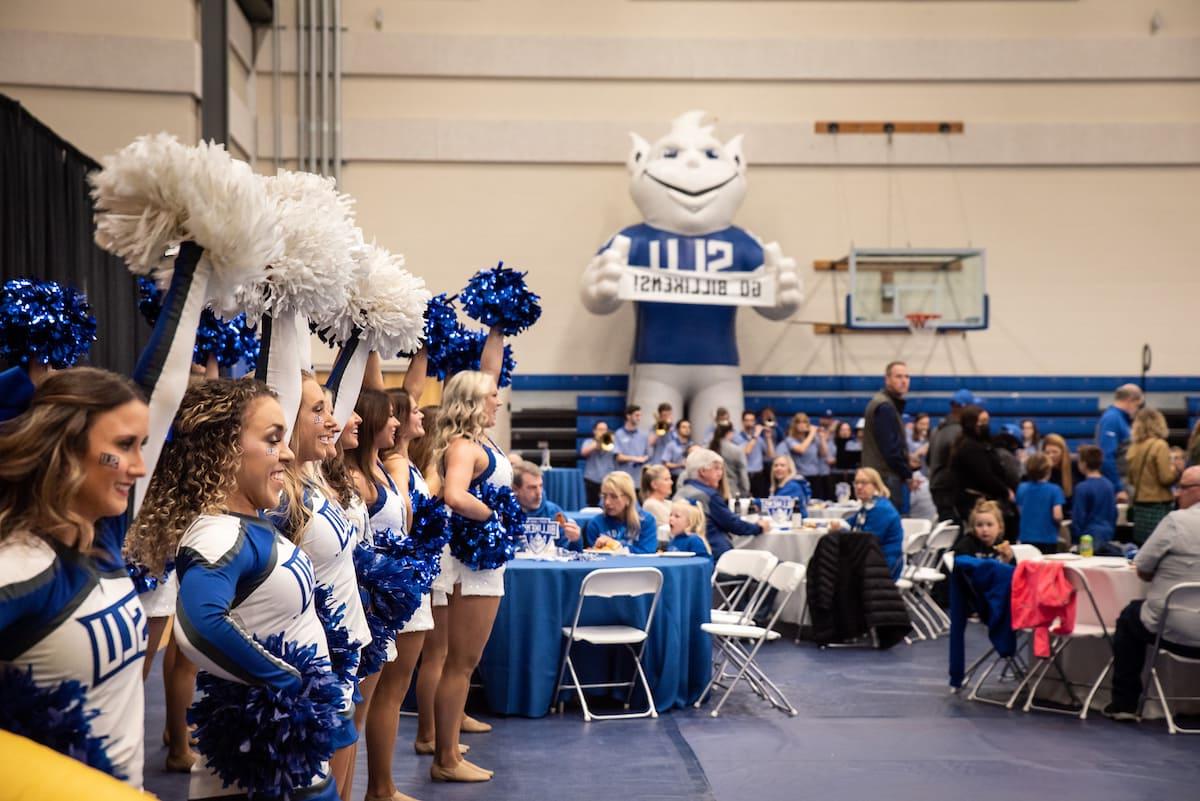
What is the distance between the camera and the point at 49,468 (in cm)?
152

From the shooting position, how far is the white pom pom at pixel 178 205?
1.72 meters

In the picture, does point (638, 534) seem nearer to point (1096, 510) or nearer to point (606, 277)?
point (1096, 510)

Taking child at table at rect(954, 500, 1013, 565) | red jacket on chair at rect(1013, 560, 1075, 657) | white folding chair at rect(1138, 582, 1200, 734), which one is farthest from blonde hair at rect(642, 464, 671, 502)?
white folding chair at rect(1138, 582, 1200, 734)

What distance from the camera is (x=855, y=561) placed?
732cm

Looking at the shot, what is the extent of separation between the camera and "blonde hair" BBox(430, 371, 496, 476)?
402cm

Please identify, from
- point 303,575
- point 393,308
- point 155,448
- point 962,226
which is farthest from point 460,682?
point 962,226

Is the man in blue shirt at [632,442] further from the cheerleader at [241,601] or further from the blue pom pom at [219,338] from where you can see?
the cheerleader at [241,601]

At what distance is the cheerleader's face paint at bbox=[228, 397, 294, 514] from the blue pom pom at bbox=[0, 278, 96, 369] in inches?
83.0

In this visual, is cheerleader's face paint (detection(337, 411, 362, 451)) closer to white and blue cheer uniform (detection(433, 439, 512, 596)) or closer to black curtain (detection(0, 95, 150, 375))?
white and blue cheer uniform (detection(433, 439, 512, 596))

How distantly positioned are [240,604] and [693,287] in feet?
33.5

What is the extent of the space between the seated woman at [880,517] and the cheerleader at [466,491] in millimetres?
3959

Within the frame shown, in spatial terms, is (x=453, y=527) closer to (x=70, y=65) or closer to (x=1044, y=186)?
(x=70, y=65)

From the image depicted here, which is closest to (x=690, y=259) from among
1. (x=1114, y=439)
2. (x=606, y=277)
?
(x=606, y=277)

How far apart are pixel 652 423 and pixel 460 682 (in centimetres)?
807
